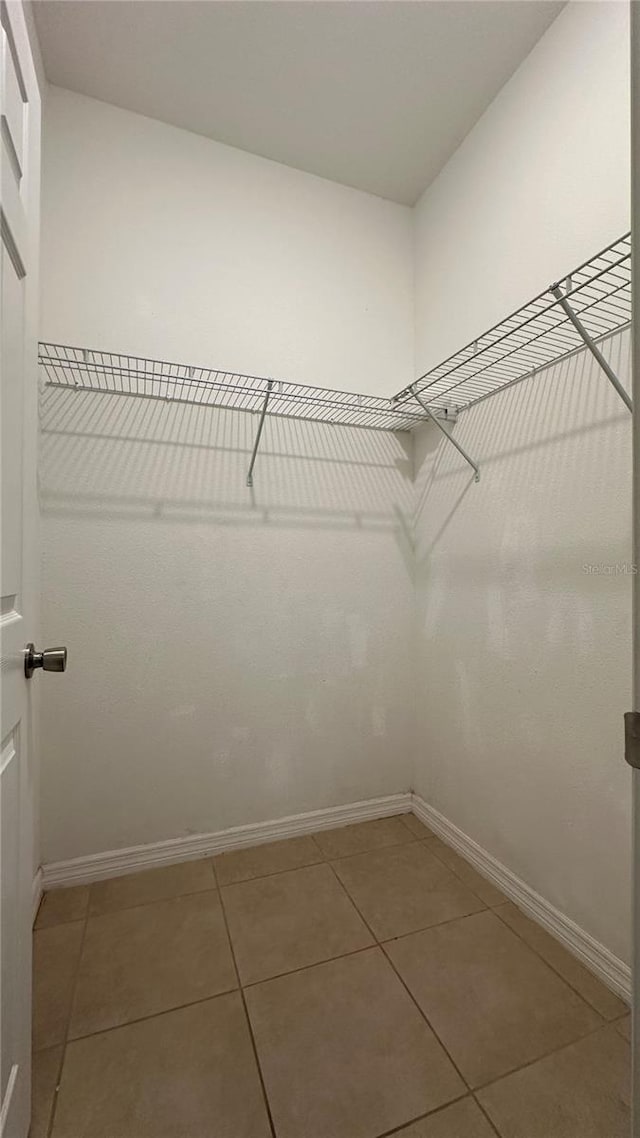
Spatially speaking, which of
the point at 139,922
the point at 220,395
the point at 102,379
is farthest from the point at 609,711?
the point at 102,379

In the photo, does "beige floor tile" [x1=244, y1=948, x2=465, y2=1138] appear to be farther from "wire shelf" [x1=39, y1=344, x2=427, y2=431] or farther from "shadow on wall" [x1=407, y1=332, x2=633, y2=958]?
"wire shelf" [x1=39, y1=344, x2=427, y2=431]

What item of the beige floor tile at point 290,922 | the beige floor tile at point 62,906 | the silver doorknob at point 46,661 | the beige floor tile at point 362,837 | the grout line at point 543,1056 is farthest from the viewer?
the beige floor tile at point 362,837

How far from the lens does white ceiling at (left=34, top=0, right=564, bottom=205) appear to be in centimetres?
132

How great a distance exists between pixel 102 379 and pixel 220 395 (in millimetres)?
401

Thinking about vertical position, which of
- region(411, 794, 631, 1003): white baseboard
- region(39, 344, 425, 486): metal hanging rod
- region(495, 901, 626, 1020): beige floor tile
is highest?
region(39, 344, 425, 486): metal hanging rod

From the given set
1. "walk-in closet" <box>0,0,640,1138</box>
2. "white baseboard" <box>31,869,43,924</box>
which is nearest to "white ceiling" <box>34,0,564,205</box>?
"walk-in closet" <box>0,0,640,1138</box>

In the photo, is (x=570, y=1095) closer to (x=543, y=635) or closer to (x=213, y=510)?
(x=543, y=635)

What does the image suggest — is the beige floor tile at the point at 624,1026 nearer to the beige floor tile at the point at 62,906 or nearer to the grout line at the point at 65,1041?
the grout line at the point at 65,1041

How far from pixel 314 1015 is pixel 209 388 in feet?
6.06

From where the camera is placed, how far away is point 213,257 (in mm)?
1700

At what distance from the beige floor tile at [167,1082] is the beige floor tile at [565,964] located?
2.63 feet

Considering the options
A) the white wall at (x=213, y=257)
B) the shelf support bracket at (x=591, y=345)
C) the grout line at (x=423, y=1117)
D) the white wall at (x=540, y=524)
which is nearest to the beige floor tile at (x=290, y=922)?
the grout line at (x=423, y=1117)

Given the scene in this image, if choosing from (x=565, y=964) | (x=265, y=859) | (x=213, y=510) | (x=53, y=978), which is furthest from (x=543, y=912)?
(x=213, y=510)

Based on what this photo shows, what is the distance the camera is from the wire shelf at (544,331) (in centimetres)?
113
